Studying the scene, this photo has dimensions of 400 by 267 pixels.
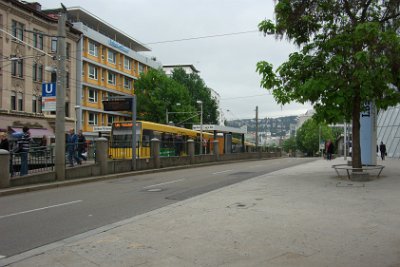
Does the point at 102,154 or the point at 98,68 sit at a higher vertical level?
the point at 98,68

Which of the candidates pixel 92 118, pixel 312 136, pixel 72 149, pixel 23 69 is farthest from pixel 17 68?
pixel 312 136

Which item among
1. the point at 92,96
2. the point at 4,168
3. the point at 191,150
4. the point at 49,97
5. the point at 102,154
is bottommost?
the point at 4,168

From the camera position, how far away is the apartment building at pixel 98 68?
56.7m

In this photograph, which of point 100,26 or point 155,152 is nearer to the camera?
point 155,152

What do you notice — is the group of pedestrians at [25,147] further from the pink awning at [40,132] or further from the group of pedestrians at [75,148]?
the pink awning at [40,132]

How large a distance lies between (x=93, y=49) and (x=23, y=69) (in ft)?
56.1

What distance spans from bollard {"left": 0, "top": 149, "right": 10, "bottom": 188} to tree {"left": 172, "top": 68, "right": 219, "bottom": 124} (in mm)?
61834

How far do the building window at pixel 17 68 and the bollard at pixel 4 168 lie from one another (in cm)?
2950

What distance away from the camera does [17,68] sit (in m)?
42.6

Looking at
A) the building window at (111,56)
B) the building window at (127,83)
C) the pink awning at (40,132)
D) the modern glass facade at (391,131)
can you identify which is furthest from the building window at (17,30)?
the modern glass facade at (391,131)

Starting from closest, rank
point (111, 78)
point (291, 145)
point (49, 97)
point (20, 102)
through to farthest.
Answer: point (49, 97), point (20, 102), point (111, 78), point (291, 145)

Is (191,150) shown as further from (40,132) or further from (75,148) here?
(40,132)

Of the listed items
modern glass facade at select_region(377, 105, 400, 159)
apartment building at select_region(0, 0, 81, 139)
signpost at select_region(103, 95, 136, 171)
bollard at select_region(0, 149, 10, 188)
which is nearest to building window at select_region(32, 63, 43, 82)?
apartment building at select_region(0, 0, 81, 139)

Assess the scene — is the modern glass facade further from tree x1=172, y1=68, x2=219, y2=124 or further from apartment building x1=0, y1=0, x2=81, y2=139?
tree x1=172, y1=68, x2=219, y2=124
